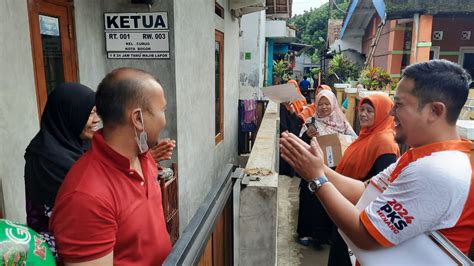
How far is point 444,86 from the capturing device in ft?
4.69

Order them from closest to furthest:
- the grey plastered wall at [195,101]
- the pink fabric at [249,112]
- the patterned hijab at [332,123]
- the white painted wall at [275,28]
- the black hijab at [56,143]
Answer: the black hijab at [56,143] → the grey plastered wall at [195,101] → the patterned hijab at [332,123] → the pink fabric at [249,112] → the white painted wall at [275,28]

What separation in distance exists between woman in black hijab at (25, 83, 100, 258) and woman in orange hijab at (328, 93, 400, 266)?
2046 millimetres

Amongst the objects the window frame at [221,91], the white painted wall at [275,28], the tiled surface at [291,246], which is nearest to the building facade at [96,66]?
the window frame at [221,91]

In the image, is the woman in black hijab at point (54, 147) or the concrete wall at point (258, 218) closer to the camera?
the woman in black hijab at point (54, 147)

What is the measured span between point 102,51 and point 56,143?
76.8 inches

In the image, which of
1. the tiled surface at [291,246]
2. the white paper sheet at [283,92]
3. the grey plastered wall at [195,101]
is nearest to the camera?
the grey plastered wall at [195,101]

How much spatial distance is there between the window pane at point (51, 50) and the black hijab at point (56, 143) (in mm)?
1024

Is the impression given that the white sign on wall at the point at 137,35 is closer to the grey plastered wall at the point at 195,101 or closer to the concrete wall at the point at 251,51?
the grey plastered wall at the point at 195,101

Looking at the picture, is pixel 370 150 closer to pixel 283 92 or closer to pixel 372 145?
pixel 372 145

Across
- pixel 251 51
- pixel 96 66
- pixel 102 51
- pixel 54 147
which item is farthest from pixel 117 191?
pixel 251 51

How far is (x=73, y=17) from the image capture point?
10.1 feet

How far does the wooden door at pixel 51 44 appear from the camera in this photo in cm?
261

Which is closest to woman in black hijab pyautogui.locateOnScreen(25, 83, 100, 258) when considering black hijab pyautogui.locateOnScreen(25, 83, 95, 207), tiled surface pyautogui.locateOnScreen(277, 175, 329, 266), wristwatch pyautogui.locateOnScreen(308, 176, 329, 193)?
black hijab pyautogui.locateOnScreen(25, 83, 95, 207)

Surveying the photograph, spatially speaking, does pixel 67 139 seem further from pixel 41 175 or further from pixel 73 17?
pixel 73 17
